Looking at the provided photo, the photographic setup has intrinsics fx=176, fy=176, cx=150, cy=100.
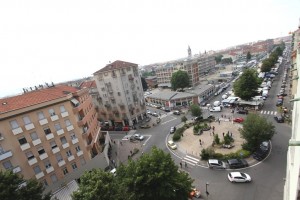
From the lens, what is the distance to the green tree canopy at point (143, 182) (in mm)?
16219

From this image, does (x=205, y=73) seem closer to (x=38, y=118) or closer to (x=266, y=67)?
(x=266, y=67)

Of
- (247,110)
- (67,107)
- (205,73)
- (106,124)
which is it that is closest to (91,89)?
(106,124)

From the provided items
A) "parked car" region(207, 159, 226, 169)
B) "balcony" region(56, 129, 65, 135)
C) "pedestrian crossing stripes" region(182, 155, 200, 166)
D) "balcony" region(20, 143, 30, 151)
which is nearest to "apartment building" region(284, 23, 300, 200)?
"parked car" region(207, 159, 226, 169)

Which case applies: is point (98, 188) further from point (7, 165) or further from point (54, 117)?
point (54, 117)

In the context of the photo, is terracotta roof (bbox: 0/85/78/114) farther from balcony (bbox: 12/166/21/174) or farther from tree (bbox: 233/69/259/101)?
tree (bbox: 233/69/259/101)

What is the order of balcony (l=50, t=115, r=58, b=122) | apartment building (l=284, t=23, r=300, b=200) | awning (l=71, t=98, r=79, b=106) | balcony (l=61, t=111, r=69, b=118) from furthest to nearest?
awning (l=71, t=98, r=79, b=106)
balcony (l=61, t=111, r=69, b=118)
balcony (l=50, t=115, r=58, b=122)
apartment building (l=284, t=23, r=300, b=200)

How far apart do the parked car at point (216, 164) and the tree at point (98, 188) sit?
18.5 m

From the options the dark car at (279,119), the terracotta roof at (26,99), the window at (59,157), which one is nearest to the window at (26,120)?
the terracotta roof at (26,99)

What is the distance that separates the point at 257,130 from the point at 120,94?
38.7 m

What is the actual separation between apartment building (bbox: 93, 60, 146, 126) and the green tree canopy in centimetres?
3702

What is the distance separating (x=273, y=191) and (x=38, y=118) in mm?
35527

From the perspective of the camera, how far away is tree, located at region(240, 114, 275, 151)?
94.6 ft

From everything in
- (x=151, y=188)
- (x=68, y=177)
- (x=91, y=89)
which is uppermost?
(x=91, y=89)

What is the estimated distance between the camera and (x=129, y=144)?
45.9m
